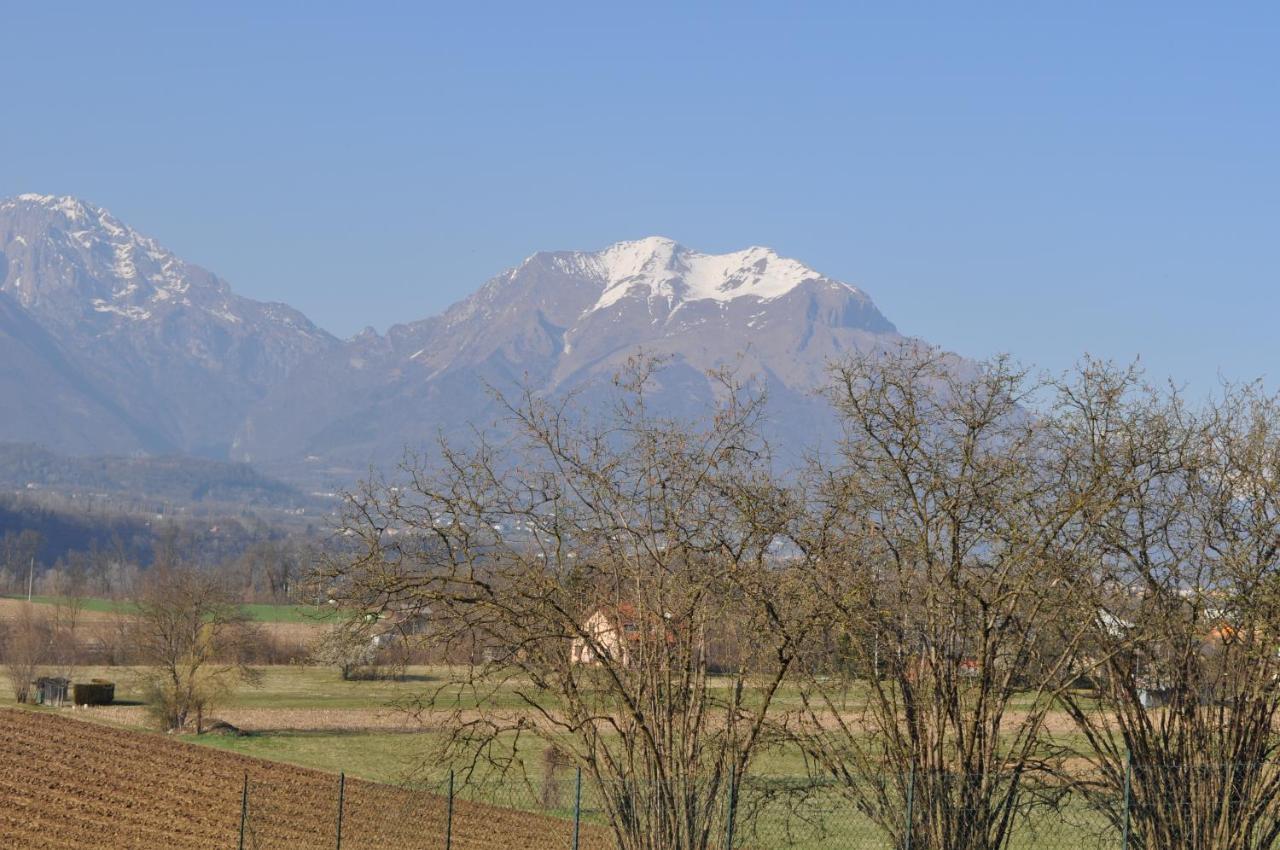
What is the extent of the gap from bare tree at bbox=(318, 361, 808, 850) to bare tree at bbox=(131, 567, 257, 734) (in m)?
39.4

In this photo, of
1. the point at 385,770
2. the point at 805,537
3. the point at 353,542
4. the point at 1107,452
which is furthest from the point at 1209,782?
the point at 385,770

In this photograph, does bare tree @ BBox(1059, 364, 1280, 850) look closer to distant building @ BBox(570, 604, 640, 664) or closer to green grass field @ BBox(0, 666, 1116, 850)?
green grass field @ BBox(0, 666, 1116, 850)

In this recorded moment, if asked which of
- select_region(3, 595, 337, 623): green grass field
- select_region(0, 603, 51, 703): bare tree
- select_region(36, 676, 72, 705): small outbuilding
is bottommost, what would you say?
select_region(36, 676, 72, 705): small outbuilding

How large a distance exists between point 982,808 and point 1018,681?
53.8 inches

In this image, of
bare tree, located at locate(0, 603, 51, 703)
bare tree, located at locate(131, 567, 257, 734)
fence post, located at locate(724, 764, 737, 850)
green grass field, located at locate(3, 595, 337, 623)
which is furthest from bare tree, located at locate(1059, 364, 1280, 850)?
green grass field, located at locate(3, 595, 337, 623)

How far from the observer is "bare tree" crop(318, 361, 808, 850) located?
1593cm

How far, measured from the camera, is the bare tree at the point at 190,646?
175 ft

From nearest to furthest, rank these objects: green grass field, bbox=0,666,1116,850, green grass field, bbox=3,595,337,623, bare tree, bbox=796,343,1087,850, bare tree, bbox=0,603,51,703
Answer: bare tree, bbox=796,343,1087,850
green grass field, bbox=0,666,1116,850
bare tree, bbox=0,603,51,703
green grass field, bbox=3,595,337,623

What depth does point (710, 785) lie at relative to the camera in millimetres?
16406

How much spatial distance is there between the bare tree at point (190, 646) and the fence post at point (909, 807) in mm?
39948

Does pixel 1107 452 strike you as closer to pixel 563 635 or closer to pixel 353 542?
pixel 563 635

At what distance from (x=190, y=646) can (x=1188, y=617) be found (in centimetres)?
4351

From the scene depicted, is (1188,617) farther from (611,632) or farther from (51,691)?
(51,691)

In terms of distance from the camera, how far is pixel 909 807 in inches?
671
